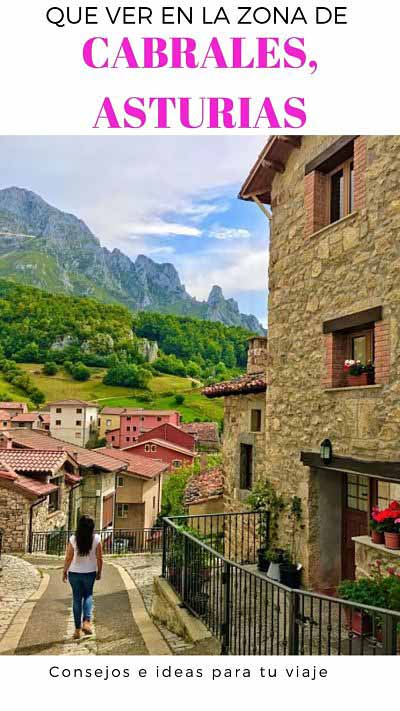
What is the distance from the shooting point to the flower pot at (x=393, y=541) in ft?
16.8

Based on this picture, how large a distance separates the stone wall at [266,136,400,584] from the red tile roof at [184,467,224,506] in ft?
12.5

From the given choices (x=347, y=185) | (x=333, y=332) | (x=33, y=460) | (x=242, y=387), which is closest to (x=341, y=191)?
(x=347, y=185)

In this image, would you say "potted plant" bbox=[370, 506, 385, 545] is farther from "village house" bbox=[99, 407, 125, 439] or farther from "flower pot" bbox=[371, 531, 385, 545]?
"village house" bbox=[99, 407, 125, 439]

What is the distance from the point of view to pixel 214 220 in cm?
1400

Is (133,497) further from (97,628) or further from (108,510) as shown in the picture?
(97,628)

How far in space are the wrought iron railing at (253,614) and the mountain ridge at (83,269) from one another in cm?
9417

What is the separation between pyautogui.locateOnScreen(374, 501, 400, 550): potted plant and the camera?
5.14m

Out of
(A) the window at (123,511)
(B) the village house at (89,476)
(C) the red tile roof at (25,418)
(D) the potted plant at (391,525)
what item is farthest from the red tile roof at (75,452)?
(C) the red tile roof at (25,418)

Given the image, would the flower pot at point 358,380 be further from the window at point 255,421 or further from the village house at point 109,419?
the village house at point 109,419

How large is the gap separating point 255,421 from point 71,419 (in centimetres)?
5745

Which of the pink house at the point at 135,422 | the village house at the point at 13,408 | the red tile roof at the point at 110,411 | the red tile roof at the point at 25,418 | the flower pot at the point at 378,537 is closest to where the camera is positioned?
the flower pot at the point at 378,537
